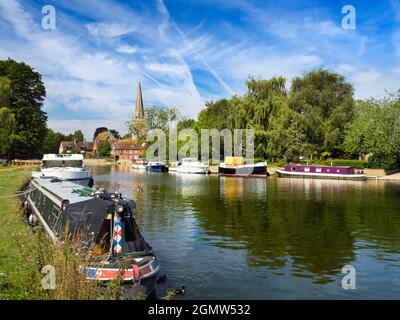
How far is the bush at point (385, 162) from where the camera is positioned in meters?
63.6

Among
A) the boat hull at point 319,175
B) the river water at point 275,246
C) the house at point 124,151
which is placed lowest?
the river water at point 275,246

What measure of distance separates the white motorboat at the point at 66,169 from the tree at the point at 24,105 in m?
31.1

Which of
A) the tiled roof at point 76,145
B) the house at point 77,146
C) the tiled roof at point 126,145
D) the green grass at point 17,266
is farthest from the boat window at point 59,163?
the tiled roof at point 76,145

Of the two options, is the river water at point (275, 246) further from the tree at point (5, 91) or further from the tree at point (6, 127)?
the tree at point (5, 91)

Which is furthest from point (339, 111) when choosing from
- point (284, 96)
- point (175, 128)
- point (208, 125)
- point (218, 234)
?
point (218, 234)

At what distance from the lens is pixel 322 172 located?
64.1 meters

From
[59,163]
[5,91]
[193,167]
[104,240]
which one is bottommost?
[104,240]

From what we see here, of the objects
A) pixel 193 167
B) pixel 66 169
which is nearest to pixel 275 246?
pixel 66 169

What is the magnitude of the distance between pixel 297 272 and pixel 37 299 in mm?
9467

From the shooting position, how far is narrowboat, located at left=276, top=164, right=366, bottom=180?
200 feet

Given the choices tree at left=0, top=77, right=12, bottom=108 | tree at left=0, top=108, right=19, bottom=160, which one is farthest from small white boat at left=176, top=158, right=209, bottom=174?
tree at left=0, top=77, right=12, bottom=108

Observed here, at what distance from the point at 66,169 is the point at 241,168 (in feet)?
119

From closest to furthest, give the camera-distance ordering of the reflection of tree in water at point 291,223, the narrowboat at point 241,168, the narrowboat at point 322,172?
the reflection of tree in water at point 291,223, the narrowboat at point 322,172, the narrowboat at point 241,168

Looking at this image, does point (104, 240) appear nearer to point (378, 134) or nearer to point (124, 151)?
point (378, 134)
